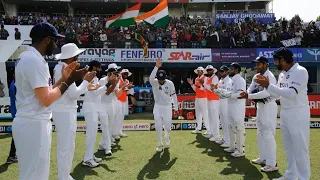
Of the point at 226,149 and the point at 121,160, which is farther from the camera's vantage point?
the point at 226,149

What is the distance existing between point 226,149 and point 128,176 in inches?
146

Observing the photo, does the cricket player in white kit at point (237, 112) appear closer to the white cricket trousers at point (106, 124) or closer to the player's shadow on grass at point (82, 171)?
the white cricket trousers at point (106, 124)

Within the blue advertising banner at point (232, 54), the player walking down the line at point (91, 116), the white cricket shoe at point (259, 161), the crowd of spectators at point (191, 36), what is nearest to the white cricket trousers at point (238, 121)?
the white cricket shoe at point (259, 161)

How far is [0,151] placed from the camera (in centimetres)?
938

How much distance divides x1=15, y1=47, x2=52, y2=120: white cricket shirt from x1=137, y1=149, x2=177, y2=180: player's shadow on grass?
3.75 m

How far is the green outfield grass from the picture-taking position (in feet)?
22.9

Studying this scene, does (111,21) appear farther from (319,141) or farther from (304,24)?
(304,24)

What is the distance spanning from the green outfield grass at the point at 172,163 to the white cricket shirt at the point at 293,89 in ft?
6.25

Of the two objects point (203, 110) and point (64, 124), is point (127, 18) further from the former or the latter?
point (64, 124)

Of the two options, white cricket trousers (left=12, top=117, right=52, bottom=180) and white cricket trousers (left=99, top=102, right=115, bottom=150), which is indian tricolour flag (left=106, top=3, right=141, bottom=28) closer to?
white cricket trousers (left=99, top=102, right=115, bottom=150)

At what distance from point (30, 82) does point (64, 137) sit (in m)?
2.33

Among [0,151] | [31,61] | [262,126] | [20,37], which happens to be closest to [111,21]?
[20,37]

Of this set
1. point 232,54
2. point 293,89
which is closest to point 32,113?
point 293,89

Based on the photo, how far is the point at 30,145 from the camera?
358cm
